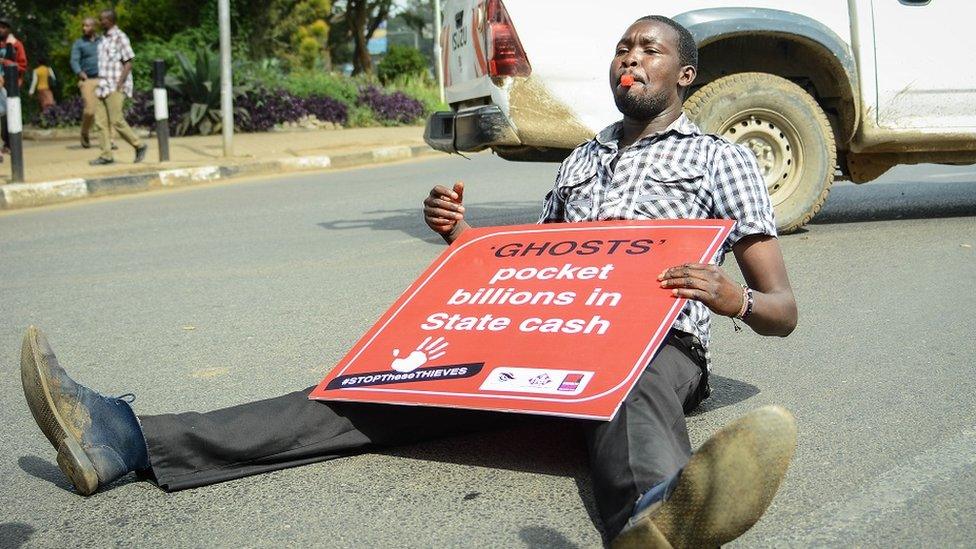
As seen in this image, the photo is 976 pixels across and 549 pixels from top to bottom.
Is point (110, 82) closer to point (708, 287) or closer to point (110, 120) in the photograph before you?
point (110, 120)

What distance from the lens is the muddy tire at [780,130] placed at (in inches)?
283

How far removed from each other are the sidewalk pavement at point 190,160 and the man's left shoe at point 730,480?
10.4 m

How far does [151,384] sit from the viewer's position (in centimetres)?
448

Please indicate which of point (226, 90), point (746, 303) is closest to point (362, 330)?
point (746, 303)

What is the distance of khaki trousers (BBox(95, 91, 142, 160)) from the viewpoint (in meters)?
13.8

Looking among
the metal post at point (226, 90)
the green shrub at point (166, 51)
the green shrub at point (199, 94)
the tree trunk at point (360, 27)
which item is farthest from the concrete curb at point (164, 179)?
the tree trunk at point (360, 27)

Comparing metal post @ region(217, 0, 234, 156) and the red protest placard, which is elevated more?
metal post @ region(217, 0, 234, 156)

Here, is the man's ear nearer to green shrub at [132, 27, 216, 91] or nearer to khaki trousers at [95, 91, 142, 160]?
khaki trousers at [95, 91, 142, 160]

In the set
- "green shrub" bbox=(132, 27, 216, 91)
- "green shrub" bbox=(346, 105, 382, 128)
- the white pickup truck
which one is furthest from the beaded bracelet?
"green shrub" bbox=(346, 105, 382, 128)

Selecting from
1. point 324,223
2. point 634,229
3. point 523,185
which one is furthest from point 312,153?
point 634,229

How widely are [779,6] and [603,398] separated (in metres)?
4.75

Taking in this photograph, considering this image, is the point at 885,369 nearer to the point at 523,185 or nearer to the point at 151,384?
the point at 151,384

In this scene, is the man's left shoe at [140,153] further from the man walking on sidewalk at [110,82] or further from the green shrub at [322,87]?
the green shrub at [322,87]

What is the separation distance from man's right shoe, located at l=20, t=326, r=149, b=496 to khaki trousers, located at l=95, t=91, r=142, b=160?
11.2 metres
